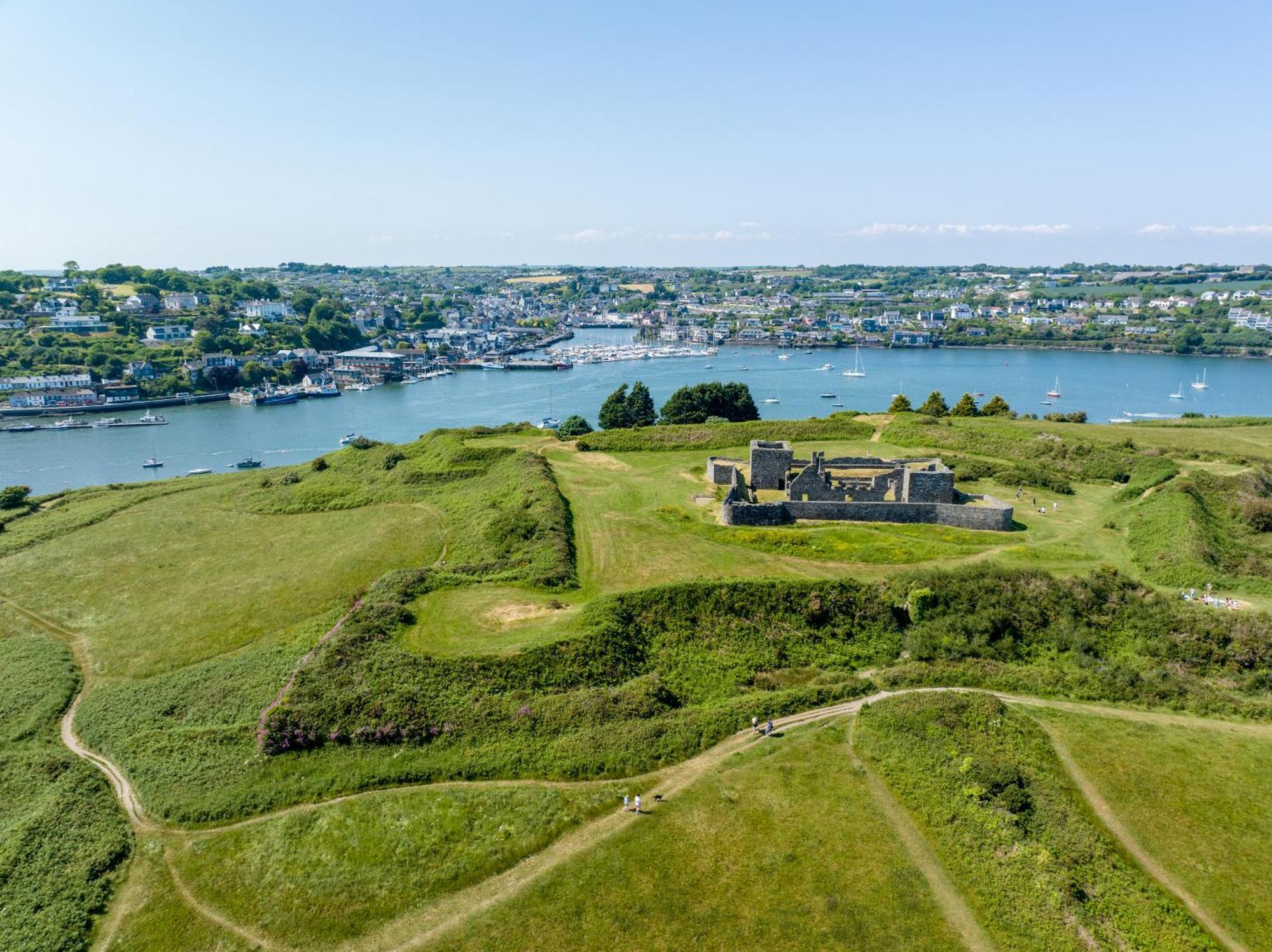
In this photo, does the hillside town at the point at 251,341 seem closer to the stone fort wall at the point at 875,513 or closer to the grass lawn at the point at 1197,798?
the stone fort wall at the point at 875,513

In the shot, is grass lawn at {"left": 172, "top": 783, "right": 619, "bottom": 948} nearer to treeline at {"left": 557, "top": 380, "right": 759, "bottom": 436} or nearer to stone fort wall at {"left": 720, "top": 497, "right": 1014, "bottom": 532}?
stone fort wall at {"left": 720, "top": 497, "right": 1014, "bottom": 532}

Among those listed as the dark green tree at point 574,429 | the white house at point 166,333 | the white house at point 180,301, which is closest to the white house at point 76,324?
the white house at point 166,333

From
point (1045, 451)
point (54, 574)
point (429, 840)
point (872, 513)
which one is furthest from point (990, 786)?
point (54, 574)

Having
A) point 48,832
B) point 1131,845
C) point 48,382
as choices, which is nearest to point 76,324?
point 48,382

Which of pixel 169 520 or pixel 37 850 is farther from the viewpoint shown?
pixel 169 520

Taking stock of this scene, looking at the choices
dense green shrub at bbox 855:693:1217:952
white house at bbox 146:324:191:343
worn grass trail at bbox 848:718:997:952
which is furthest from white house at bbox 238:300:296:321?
worn grass trail at bbox 848:718:997:952

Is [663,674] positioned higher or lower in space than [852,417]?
lower

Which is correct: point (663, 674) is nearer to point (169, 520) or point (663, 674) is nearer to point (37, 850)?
point (37, 850)
